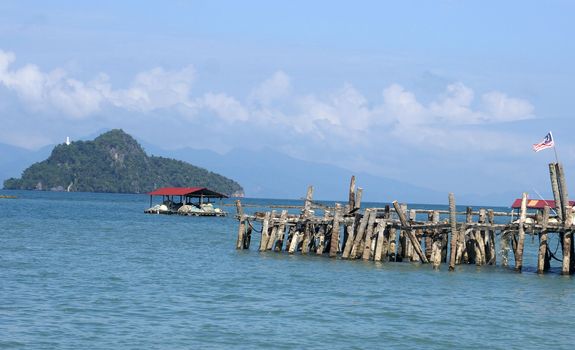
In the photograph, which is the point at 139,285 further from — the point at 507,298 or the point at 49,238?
the point at 49,238

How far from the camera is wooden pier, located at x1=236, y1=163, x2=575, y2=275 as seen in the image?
101 feet

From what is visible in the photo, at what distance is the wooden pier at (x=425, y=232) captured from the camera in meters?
30.8

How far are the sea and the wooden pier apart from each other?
0.70 m

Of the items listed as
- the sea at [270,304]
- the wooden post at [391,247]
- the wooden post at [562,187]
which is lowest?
the sea at [270,304]

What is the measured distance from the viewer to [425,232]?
3422 cm

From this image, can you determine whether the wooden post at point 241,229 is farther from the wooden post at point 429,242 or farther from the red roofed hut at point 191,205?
the red roofed hut at point 191,205

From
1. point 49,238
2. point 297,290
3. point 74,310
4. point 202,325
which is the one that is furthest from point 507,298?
point 49,238

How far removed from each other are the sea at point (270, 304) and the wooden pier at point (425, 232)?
702 millimetres

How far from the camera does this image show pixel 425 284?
29.0 metres

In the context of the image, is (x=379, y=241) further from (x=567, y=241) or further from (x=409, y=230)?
(x=567, y=241)

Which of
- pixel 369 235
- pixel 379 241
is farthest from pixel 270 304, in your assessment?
pixel 379 241

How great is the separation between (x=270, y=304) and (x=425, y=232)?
11.2m

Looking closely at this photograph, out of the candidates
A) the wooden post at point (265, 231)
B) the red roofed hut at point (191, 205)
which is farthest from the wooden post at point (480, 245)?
the red roofed hut at point (191, 205)

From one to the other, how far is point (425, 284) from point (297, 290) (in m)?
4.35
